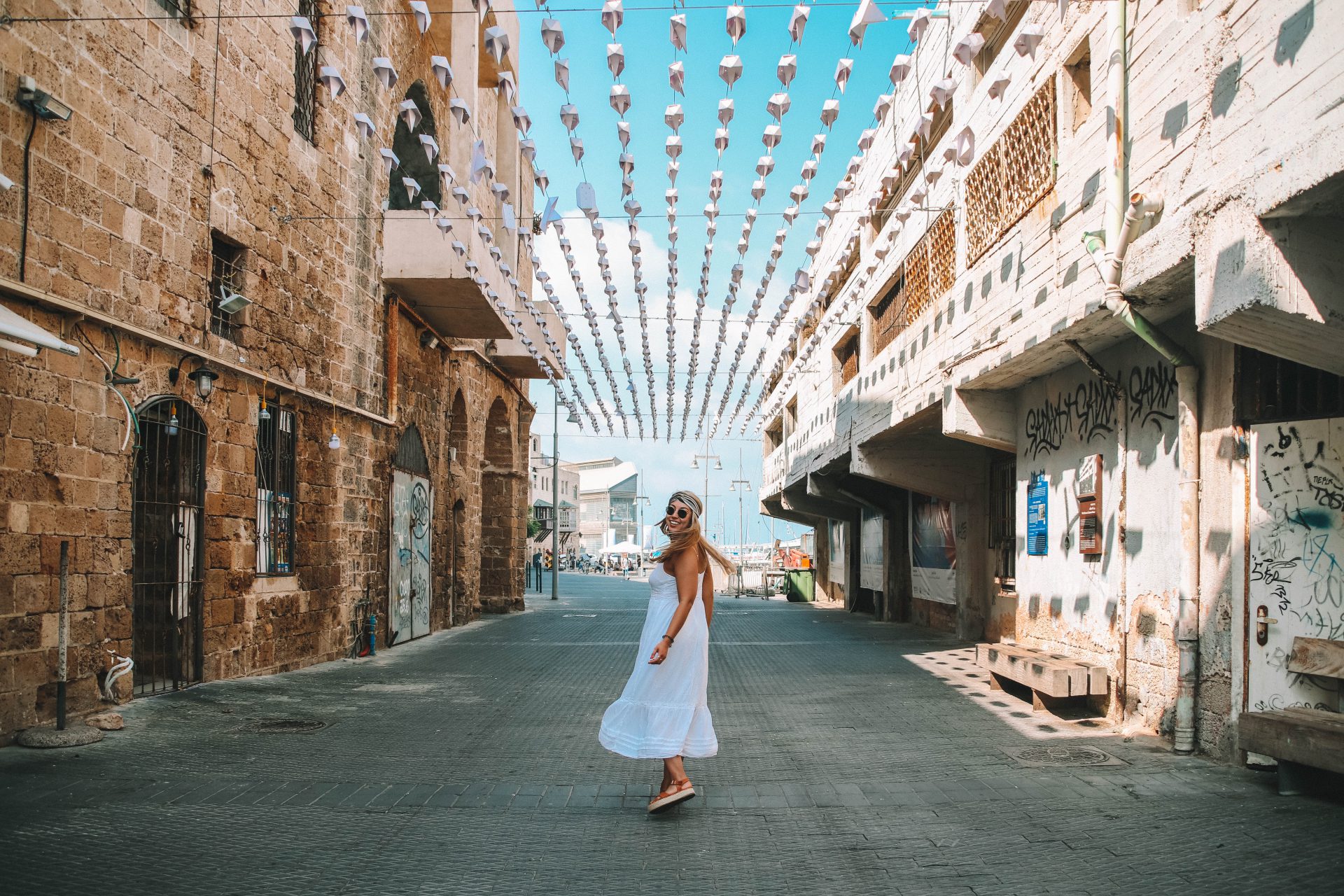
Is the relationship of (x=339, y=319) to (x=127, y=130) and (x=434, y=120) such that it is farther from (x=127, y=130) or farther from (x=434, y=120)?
(x=434, y=120)

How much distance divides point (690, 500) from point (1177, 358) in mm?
3706

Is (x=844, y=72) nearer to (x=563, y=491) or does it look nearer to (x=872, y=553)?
(x=872, y=553)

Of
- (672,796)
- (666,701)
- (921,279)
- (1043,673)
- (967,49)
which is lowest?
(672,796)

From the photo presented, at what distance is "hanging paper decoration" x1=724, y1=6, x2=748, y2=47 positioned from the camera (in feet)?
25.2

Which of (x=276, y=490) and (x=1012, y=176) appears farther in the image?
(x=276, y=490)

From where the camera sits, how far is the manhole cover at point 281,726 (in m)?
7.93

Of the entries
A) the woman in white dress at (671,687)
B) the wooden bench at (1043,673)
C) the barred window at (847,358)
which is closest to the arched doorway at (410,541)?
the barred window at (847,358)

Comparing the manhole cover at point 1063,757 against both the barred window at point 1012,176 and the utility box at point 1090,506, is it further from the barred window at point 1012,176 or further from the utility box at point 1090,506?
the barred window at point 1012,176

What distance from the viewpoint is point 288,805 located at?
5.66 metres

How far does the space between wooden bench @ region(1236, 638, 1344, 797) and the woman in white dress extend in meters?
3.06

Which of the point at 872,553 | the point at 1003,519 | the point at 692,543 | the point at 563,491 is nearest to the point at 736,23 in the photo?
the point at 692,543

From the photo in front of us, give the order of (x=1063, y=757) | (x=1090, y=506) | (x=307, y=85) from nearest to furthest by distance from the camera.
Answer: (x=1063, y=757)
(x=1090, y=506)
(x=307, y=85)

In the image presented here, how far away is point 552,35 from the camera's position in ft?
25.4

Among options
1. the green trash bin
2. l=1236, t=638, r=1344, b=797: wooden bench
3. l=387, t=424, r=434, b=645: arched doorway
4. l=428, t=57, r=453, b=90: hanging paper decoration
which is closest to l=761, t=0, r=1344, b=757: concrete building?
l=1236, t=638, r=1344, b=797: wooden bench
